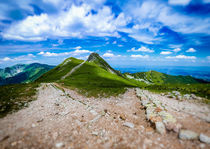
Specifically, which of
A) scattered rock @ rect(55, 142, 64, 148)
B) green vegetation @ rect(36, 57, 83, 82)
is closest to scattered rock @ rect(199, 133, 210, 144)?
scattered rock @ rect(55, 142, 64, 148)

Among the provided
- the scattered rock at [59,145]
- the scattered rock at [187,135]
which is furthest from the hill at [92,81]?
the scattered rock at [59,145]

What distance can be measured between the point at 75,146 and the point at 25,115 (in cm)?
815

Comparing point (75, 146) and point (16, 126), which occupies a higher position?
point (16, 126)

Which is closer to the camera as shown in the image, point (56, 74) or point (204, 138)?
point (204, 138)

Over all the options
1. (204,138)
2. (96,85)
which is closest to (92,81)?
(96,85)

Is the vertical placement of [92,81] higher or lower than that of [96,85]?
higher

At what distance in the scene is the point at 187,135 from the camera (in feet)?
24.3

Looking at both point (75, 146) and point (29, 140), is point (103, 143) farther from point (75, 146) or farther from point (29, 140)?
point (29, 140)

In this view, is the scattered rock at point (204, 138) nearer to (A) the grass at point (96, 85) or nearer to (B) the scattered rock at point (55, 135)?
(B) the scattered rock at point (55, 135)

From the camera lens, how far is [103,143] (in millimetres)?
7910

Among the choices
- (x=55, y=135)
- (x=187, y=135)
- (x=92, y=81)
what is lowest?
(x=55, y=135)

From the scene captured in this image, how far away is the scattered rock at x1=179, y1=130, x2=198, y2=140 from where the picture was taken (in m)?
Answer: 7.19

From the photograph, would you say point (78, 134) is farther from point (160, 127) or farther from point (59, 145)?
point (160, 127)

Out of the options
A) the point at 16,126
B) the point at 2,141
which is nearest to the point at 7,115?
the point at 16,126
